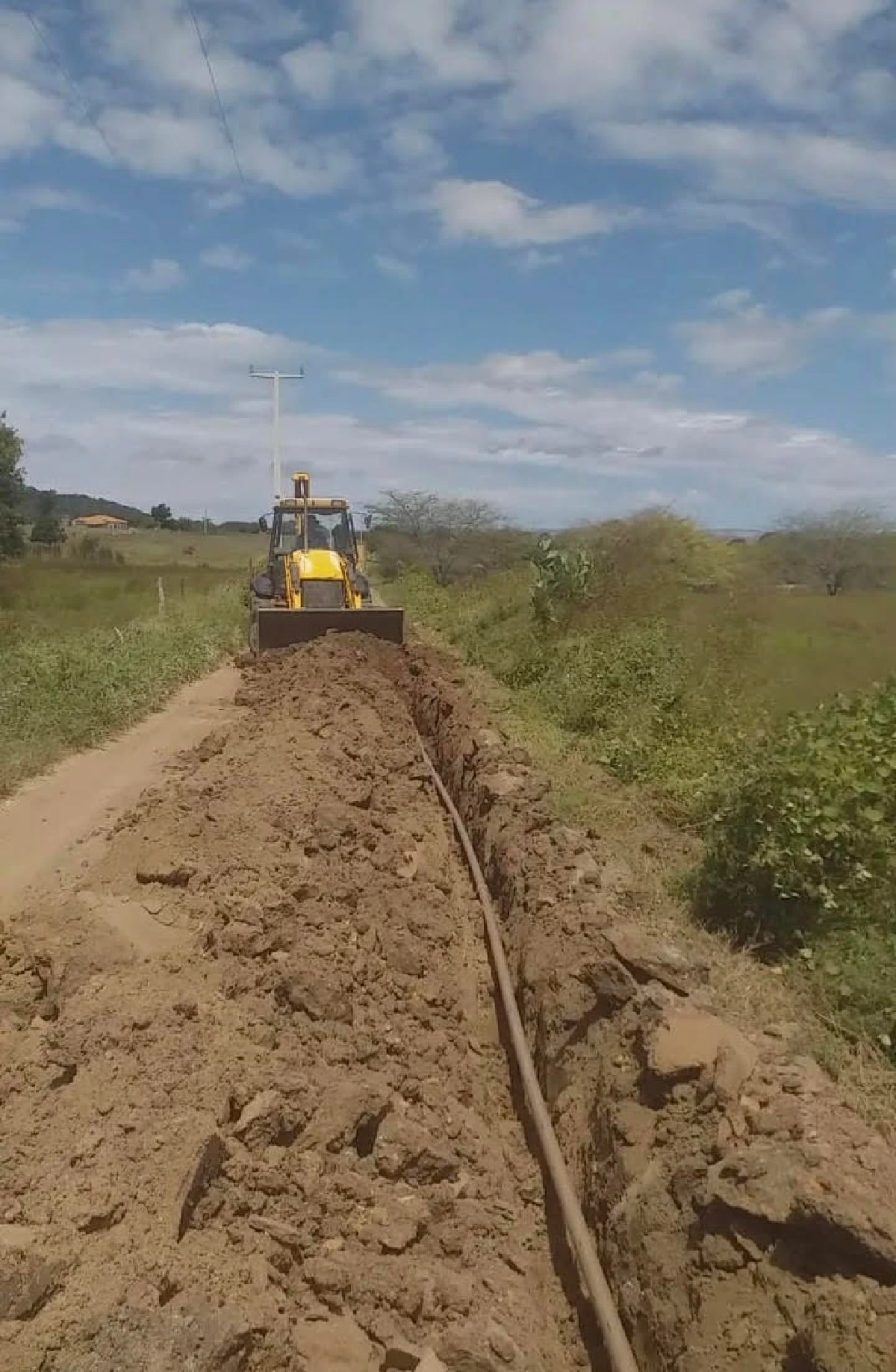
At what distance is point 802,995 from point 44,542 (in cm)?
5525

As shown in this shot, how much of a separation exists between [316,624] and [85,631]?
7.27 metres

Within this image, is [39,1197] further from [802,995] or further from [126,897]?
[802,995]

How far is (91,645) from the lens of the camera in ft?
57.0

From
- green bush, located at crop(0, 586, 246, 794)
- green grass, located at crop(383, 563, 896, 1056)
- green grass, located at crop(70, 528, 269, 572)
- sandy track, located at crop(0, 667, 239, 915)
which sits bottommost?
green grass, located at crop(70, 528, 269, 572)

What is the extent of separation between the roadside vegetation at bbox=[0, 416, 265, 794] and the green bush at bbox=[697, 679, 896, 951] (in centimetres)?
614

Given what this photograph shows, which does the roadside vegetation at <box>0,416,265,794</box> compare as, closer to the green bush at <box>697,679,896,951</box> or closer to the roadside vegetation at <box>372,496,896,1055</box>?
the roadside vegetation at <box>372,496,896,1055</box>

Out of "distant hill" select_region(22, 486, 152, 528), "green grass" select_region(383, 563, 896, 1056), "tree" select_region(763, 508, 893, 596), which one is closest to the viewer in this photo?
"green grass" select_region(383, 563, 896, 1056)

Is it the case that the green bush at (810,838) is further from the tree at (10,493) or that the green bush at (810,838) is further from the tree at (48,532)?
the tree at (48,532)

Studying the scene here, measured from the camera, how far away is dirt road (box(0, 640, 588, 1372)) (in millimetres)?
3422

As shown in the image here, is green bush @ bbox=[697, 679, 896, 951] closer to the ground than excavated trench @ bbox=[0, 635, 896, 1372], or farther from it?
farther from it

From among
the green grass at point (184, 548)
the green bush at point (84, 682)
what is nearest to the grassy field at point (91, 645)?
the green bush at point (84, 682)

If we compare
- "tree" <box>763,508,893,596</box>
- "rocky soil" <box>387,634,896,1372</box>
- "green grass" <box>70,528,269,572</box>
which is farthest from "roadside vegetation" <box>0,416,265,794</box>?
"tree" <box>763,508,893,596</box>

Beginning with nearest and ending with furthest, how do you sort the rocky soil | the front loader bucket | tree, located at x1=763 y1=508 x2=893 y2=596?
the rocky soil
the front loader bucket
tree, located at x1=763 y1=508 x2=893 y2=596

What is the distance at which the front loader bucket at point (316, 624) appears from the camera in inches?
659
